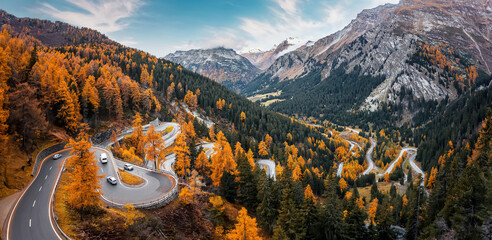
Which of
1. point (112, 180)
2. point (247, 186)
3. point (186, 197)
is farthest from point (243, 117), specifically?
point (112, 180)

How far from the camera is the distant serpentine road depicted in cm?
2309

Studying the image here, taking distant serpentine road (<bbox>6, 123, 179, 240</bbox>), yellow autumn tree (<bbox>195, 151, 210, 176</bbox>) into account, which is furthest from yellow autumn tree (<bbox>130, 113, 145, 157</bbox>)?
yellow autumn tree (<bbox>195, 151, 210, 176</bbox>)

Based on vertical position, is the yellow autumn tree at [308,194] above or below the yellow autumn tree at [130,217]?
below

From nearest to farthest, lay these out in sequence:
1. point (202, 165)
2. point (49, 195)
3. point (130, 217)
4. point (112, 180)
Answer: point (130, 217) < point (49, 195) < point (112, 180) < point (202, 165)

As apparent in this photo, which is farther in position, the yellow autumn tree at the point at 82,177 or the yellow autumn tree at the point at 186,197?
the yellow autumn tree at the point at 186,197

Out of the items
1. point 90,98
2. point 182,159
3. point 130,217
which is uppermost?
point 90,98

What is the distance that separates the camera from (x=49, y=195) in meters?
29.3

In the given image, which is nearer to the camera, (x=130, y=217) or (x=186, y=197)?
(x=130, y=217)

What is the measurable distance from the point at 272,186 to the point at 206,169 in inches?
684

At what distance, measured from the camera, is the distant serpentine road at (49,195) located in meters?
23.1

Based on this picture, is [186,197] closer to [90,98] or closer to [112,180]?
[112,180]

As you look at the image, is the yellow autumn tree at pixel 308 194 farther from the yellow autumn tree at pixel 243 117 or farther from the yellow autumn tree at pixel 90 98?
the yellow autumn tree at pixel 243 117

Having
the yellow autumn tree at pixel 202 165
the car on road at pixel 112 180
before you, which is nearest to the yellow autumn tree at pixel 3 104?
the car on road at pixel 112 180

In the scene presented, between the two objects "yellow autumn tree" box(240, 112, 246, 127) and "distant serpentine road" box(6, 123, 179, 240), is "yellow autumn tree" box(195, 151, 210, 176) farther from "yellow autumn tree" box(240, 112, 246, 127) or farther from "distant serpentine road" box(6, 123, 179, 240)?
"yellow autumn tree" box(240, 112, 246, 127)
